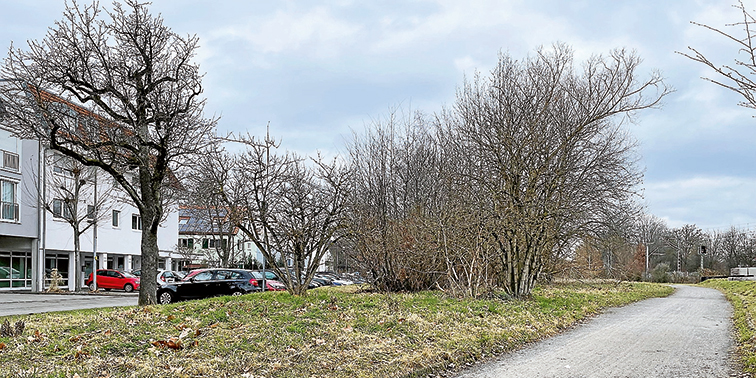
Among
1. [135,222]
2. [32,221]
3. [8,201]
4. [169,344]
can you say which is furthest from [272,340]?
[135,222]

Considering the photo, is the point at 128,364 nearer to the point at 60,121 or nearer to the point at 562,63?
the point at 60,121

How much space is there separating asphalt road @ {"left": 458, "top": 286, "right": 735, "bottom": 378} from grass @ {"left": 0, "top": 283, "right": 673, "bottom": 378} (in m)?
0.61

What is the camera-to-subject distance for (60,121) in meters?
14.6

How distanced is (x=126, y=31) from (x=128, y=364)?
391 inches

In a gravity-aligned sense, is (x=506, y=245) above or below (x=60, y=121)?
below

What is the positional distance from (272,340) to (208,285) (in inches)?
621

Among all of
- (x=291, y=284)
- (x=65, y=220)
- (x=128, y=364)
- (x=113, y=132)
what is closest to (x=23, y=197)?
(x=65, y=220)

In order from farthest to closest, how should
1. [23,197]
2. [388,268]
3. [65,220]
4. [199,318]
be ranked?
[65,220], [23,197], [388,268], [199,318]

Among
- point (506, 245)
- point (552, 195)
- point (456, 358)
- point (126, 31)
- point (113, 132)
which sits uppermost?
point (126, 31)

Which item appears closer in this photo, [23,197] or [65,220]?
[23,197]

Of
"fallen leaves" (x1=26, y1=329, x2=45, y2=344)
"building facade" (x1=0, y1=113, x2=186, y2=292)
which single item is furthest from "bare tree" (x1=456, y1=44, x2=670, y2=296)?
"building facade" (x1=0, y1=113, x2=186, y2=292)

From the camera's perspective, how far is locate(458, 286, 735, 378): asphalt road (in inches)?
330

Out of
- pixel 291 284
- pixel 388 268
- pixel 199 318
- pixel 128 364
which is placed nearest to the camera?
pixel 128 364

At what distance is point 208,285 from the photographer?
2378cm
